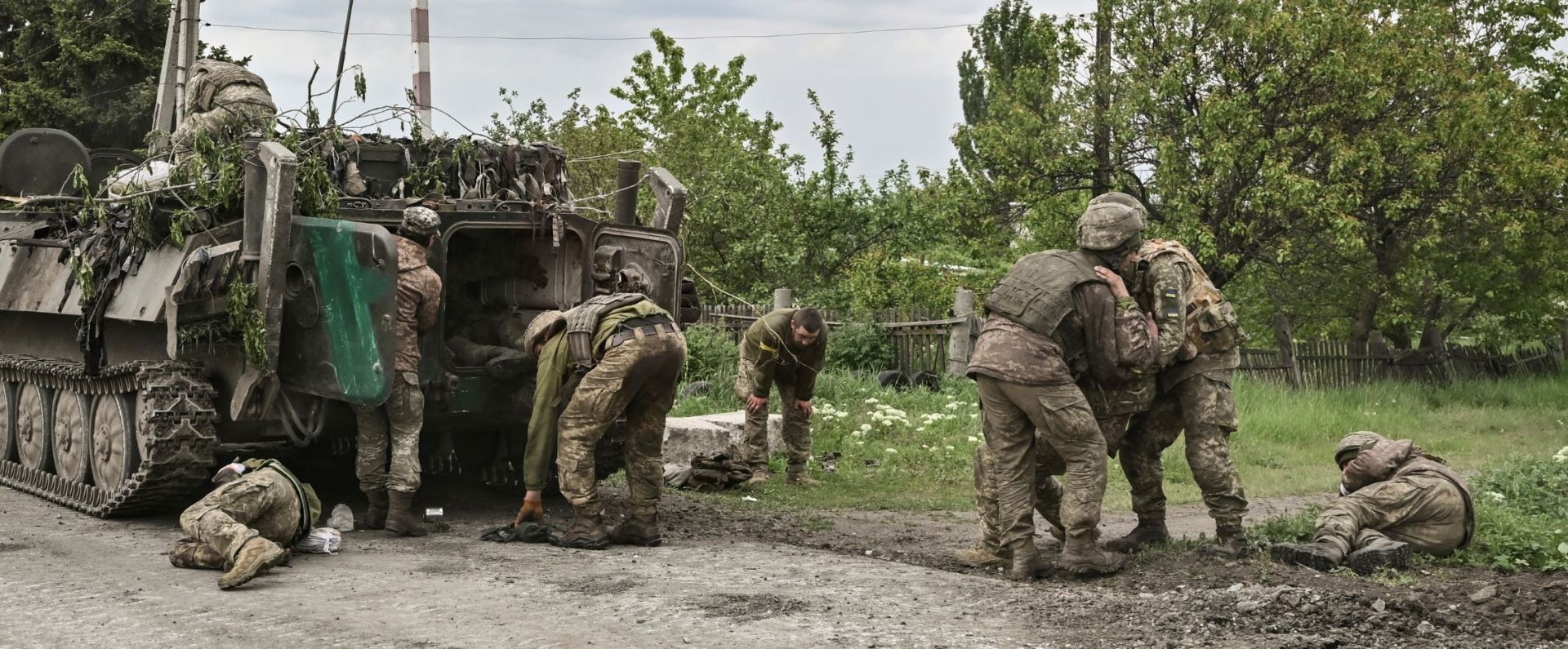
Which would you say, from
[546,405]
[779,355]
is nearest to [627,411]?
[546,405]

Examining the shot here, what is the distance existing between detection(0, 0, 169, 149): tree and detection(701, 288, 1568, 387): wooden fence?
12001 millimetres

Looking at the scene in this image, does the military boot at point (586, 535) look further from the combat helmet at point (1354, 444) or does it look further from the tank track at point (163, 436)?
the combat helmet at point (1354, 444)

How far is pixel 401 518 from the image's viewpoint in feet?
30.3

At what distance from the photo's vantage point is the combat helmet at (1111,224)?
313 inches

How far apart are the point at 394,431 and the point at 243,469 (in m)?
1.24

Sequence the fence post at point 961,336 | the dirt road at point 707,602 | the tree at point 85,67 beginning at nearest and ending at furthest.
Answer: the dirt road at point 707,602, the fence post at point 961,336, the tree at point 85,67

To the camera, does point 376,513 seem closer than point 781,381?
Yes

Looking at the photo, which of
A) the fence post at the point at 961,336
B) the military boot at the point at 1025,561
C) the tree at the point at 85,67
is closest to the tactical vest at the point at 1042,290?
the military boot at the point at 1025,561

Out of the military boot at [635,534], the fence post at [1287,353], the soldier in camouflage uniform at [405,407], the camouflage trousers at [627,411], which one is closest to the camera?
the camouflage trousers at [627,411]

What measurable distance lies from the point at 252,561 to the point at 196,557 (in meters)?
0.50

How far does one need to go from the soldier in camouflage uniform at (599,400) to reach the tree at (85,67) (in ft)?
67.7

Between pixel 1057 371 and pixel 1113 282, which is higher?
pixel 1113 282

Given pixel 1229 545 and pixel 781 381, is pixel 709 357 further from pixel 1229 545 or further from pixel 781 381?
pixel 1229 545

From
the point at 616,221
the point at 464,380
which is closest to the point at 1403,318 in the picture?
the point at 616,221
